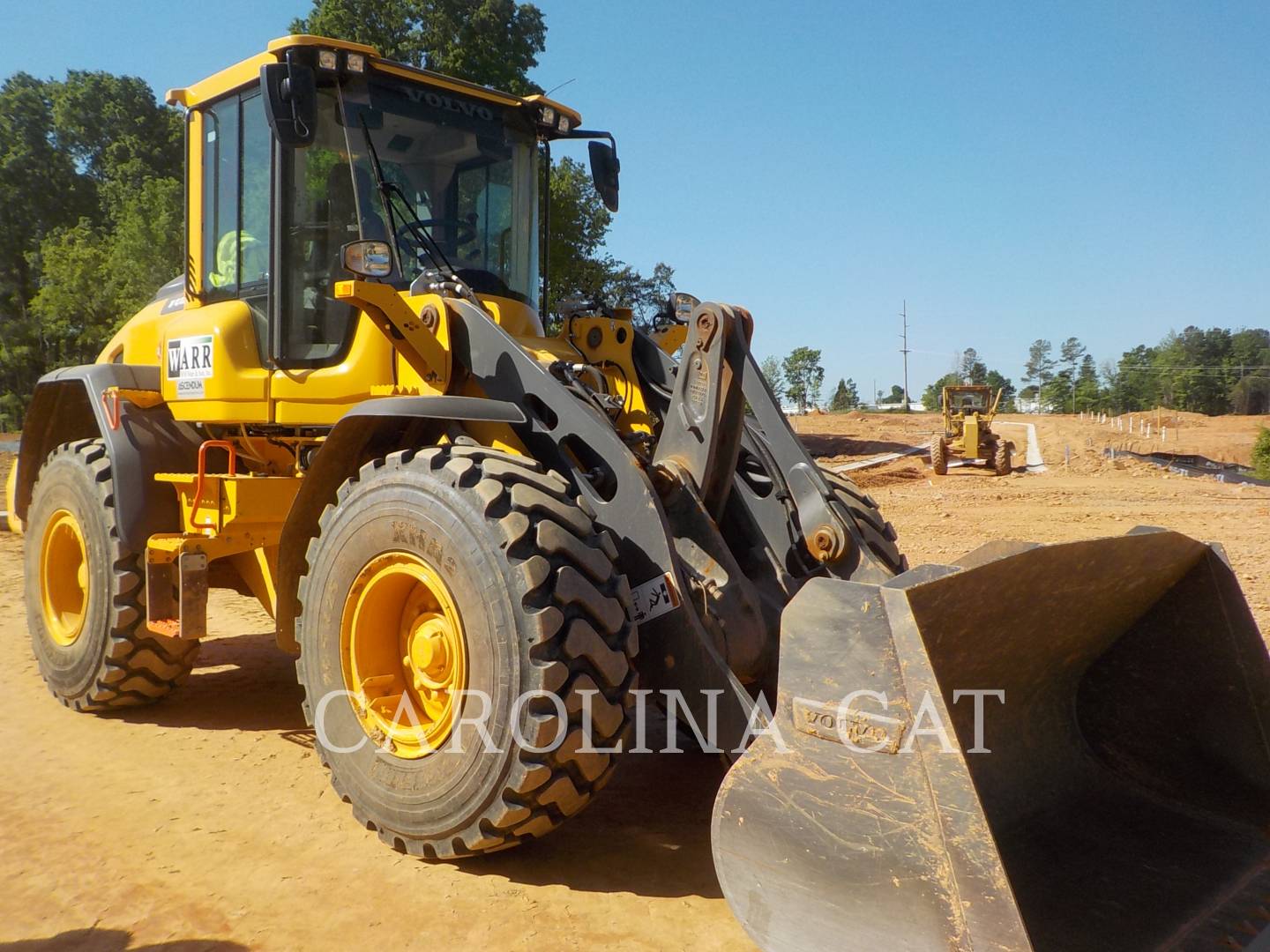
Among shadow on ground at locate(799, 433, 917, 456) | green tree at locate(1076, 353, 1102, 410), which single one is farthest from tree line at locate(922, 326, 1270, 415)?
shadow on ground at locate(799, 433, 917, 456)

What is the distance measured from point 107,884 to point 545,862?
1.50m

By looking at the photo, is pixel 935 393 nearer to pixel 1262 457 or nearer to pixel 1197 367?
pixel 1197 367

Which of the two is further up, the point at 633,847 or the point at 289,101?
the point at 289,101

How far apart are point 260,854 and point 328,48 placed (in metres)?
3.29

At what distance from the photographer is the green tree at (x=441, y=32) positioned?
2650 cm

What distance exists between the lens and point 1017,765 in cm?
323

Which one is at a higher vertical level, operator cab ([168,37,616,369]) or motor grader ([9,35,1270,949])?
operator cab ([168,37,616,369])

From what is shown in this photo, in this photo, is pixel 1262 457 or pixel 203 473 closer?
pixel 203 473

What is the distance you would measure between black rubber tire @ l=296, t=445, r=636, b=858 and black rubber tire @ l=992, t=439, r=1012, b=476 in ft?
77.8

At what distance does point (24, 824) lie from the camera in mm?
4012

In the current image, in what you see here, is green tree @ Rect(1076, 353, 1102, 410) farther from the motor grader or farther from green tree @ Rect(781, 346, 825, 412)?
the motor grader

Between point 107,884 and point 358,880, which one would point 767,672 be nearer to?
point 358,880

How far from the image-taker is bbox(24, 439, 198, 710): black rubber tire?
5242 mm

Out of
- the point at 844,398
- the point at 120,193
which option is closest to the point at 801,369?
the point at 844,398
